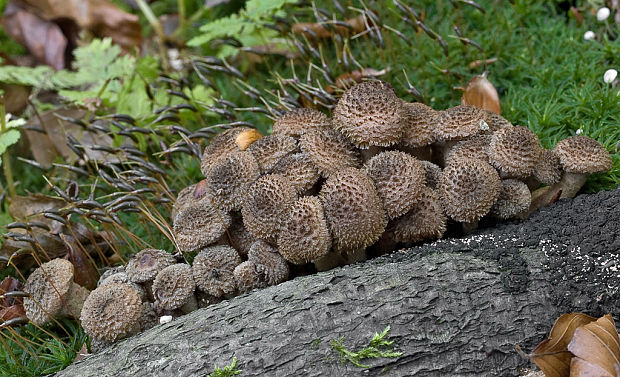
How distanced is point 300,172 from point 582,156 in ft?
5.01

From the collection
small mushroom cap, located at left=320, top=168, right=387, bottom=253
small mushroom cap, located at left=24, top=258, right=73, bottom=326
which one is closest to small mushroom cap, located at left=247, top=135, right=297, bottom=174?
small mushroom cap, located at left=320, top=168, right=387, bottom=253

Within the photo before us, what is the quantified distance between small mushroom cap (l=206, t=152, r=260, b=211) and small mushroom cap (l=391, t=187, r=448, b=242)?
87 cm

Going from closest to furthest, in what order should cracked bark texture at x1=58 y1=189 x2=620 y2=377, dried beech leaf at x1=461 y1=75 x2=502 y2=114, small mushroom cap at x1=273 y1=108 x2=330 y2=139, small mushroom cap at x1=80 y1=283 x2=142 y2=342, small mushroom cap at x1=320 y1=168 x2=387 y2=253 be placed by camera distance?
cracked bark texture at x1=58 y1=189 x2=620 y2=377, small mushroom cap at x1=320 y1=168 x2=387 y2=253, small mushroom cap at x1=80 y1=283 x2=142 y2=342, small mushroom cap at x1=273 y1=108 x2=330 y2=139, dried beech leaf at x1=461 y1=75 x2=502 y2=114

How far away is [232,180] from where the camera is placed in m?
3.12

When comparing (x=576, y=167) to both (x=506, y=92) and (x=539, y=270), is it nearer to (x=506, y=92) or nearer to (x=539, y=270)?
(x=539, y=270)

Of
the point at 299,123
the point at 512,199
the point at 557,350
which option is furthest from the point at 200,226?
the point at 557,350

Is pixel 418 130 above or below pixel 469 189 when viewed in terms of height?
above

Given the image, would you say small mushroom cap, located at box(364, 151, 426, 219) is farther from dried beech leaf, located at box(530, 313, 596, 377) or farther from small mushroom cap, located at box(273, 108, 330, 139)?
dried beech leaf, located at box(530, 313, 596, 377)

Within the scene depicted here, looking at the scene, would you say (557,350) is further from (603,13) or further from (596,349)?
(603,13)

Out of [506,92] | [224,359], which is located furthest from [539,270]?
[506,92]

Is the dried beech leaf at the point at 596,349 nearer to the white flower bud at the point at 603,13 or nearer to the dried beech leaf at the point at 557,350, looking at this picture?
the dried beech leaf at the point at 557,350

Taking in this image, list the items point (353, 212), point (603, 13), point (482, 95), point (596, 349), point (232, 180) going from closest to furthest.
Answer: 1. point (596, 349)
2. point (353, 212)
3. point (232, 180)
4. point (482, 95)
5. point (603, 13)

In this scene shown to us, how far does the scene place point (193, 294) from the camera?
122 inches

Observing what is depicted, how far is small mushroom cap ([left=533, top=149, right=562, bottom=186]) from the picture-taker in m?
3.08
